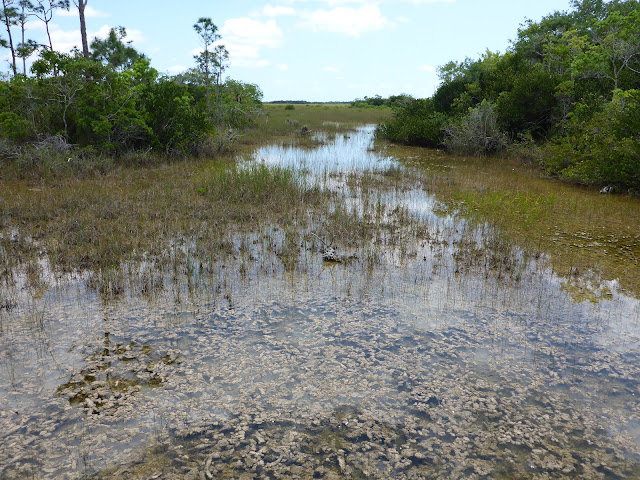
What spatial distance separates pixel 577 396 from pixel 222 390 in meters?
2.94

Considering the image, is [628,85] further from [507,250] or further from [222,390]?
[222,390]

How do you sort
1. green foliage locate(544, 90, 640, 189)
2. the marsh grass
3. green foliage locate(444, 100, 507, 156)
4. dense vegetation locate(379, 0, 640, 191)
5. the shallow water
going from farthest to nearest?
1. green foliage locate(444, 100, 507, 156)
2. dense vegetation locate(379, 0, 640, 191)
3. green foliage locate(544, 90, 640, 189)
4. the marsh grass
5. the shallow water

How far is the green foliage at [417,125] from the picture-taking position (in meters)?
20.9

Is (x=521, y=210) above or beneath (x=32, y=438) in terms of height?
above

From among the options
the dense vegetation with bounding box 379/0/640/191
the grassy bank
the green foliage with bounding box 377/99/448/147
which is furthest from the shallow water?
the green foliage with bounding box 377/99/448/147

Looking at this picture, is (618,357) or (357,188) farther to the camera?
(357,188)

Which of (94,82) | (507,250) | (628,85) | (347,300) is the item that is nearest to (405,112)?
(628,85)

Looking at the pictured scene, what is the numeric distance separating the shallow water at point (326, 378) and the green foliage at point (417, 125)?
51.6 feet

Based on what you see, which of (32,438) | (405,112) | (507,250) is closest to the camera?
(32,438)

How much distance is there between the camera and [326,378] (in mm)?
3943

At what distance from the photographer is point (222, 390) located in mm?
3734

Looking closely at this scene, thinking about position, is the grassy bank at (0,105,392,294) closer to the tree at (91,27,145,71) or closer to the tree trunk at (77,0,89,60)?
the tree trunk at (77,0,89,60)

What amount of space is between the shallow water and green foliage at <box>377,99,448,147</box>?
15.7 m

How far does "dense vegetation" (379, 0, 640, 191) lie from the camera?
1131 centimetres
